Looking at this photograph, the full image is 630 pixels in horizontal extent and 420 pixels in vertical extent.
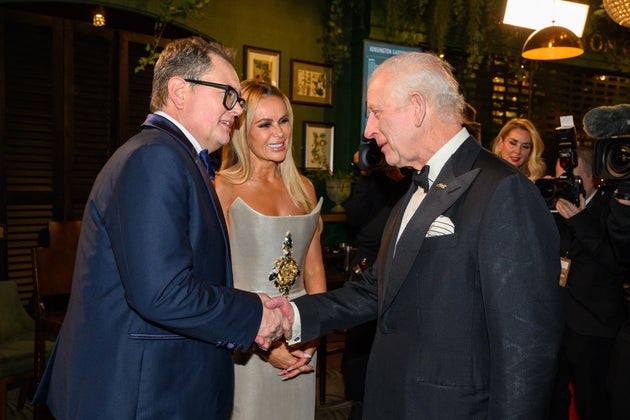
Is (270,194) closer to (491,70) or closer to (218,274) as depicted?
(218,274)

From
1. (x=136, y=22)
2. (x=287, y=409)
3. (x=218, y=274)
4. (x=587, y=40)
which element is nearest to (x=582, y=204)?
(x=287, y=409)

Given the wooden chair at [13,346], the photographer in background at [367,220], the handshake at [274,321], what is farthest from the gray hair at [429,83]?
the wooden chair at [13,346]

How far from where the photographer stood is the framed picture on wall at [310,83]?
18.0ft

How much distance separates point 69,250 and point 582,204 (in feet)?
9.53

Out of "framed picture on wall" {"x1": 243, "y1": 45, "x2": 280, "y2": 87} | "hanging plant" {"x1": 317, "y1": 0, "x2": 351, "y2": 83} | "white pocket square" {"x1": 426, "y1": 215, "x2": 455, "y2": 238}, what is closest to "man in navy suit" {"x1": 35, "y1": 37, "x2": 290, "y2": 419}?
"white pocket square" {"x1": 426, "y1": 215, "x2": 455, "y2": 238}

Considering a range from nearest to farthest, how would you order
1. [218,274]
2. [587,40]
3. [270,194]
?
[218,274] → [270,194] → [587,40]

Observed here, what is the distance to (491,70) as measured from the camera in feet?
21.2

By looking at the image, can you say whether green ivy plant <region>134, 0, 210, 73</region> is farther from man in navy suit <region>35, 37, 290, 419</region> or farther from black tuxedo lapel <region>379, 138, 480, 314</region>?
black tuxedo lapel <region>379, 138, 480, 314</region>

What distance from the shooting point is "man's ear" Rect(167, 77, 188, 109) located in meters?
1.70

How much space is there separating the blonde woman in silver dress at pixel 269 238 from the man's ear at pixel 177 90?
32.1 inches

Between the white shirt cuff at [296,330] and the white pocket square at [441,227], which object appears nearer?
the white pocket square at [441,227]

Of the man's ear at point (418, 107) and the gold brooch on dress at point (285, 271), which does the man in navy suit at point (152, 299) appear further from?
the gold brooch on dress at point (285, 271)

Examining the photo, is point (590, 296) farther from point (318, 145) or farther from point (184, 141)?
point (318, 145)

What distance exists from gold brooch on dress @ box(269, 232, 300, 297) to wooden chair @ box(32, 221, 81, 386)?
4.95 ft
